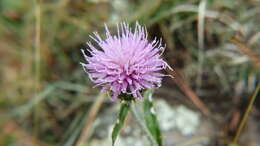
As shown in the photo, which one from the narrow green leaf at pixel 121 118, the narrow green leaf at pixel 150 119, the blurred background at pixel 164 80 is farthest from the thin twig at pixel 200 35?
the narrow green leaf at pixel 121 118

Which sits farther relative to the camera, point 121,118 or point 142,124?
point 142,124

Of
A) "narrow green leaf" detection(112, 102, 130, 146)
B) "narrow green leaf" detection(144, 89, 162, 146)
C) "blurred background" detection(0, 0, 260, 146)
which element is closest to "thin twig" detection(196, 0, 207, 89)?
"blurred background" detection(0, 0, 260, 146)

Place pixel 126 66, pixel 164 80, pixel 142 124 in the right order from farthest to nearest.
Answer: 1. pixel 164 80
2. pixel 142 124
3. pixel 126 66

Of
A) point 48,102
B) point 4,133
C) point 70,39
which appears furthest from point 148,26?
point 4,133

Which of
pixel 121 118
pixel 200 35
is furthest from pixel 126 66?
pixel 200 35

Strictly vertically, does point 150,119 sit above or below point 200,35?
below

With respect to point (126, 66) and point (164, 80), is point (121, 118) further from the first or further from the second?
point (164, 80)

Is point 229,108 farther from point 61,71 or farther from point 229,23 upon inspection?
point 61,71
